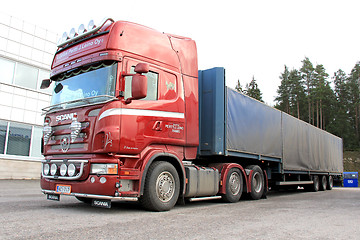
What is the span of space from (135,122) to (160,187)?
4.45 feet

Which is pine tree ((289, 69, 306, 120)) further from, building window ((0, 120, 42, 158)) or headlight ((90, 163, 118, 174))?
headlight ((90, 163, 118, 174))

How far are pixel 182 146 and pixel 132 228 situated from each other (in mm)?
2716

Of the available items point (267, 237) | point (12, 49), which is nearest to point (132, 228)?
point (267, 237)

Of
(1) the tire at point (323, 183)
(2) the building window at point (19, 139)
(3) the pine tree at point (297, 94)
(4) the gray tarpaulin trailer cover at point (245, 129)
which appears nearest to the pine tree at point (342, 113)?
(3) the pine tree at point (297, 94)

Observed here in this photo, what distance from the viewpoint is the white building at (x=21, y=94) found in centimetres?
1644

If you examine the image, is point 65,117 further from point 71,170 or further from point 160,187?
point 160,187

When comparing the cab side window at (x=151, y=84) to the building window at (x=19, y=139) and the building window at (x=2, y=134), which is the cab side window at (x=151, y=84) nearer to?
the building window at (x=2, y=134)

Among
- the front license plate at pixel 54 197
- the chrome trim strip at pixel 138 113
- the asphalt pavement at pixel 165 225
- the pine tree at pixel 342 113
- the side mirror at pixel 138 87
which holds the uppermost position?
the pine tree at pixel 342 113

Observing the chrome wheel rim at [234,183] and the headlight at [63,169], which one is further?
the chrome wheel rim at [234,183]

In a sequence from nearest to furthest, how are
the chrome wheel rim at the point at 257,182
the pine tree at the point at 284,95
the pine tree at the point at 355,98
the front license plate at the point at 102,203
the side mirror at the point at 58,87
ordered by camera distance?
1. the front license plate at the point at 102,203
2. the side mirror at the point at 58,87
3. the chrome wheel rim at the point at 257,182
4. the pine tree at the point at 355,98
5. the pine tree at the point at 284,95

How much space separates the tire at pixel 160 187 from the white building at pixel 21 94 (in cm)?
1329

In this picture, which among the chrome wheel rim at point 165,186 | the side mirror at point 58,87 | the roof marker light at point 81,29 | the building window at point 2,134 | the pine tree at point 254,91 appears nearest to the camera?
the chrome wheel rim at point 165,186

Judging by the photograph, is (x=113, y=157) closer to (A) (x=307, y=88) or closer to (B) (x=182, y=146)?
(B) (x=182, y=146)

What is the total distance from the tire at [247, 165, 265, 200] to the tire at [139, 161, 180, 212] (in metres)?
3.71
